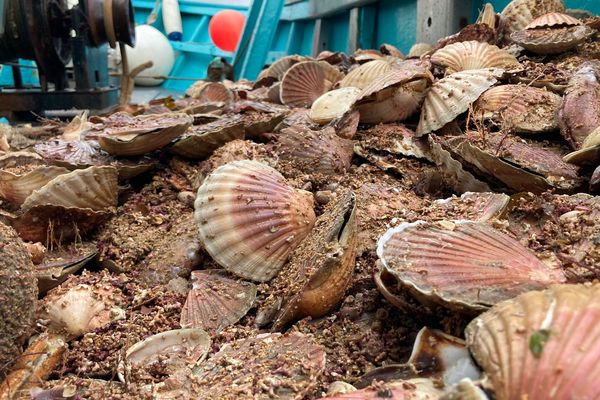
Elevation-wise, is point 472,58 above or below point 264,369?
above

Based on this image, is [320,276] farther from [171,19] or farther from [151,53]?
[171,19]

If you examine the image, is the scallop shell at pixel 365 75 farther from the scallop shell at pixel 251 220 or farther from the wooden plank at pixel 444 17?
the scallop shell at pixel 251 220

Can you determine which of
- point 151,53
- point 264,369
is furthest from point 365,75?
point 151,53

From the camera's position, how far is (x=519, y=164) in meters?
1.37

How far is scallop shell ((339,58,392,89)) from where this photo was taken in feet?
7.88

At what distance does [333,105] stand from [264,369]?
1.32 meters

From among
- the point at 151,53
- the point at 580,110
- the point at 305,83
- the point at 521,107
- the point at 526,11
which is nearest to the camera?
the point at 580,110

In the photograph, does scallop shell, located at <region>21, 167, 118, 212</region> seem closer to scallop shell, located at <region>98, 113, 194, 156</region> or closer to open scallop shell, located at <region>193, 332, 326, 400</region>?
scallop shell, located at <region>98, 113, 194, 156</region>

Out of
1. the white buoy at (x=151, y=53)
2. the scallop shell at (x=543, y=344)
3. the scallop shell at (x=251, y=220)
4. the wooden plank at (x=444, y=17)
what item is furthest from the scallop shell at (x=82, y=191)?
the white buoy at (x=151, y=53)

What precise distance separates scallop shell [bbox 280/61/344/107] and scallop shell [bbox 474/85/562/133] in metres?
1.02

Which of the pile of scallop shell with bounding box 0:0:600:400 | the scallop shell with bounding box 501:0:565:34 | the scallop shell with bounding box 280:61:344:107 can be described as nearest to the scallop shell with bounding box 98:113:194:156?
the pile of scallop shell with bounding box 0:0:600:400

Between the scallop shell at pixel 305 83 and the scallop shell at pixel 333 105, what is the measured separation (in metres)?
0.49

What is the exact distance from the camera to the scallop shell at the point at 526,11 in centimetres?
238

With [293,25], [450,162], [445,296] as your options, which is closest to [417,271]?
[445,296]
